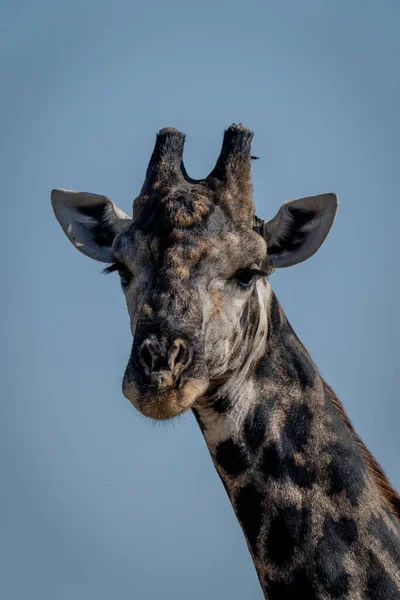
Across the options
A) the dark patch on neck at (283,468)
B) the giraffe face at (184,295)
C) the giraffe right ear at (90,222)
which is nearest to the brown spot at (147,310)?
the giraffe face at (184,295)

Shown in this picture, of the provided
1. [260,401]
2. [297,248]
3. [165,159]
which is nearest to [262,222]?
[297,248]

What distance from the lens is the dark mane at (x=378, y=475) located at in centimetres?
990

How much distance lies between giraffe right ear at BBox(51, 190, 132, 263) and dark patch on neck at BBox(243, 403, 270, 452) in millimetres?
2960

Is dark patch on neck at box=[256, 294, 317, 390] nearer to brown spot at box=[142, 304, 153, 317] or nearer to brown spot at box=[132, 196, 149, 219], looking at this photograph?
brown spot at box=[142, 304, 153, 317]

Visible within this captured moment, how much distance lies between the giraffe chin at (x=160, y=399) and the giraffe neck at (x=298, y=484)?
1.03m

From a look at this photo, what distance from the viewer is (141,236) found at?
393 inches

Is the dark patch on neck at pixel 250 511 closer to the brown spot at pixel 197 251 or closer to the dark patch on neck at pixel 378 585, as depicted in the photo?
the dark patch on neck at pixel 378 585

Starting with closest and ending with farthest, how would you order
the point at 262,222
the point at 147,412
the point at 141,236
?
the point at 147,412, the point at 141,236, the point at 262,222

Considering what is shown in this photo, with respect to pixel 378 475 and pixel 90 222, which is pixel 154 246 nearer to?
pixel 90 222

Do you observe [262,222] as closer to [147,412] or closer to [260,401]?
[260,401]

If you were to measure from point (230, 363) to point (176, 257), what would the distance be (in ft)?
4.13

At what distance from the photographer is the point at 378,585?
8695mm

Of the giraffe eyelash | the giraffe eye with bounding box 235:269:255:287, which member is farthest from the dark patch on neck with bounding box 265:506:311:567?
the giraffe eyelash

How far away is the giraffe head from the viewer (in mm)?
8758
